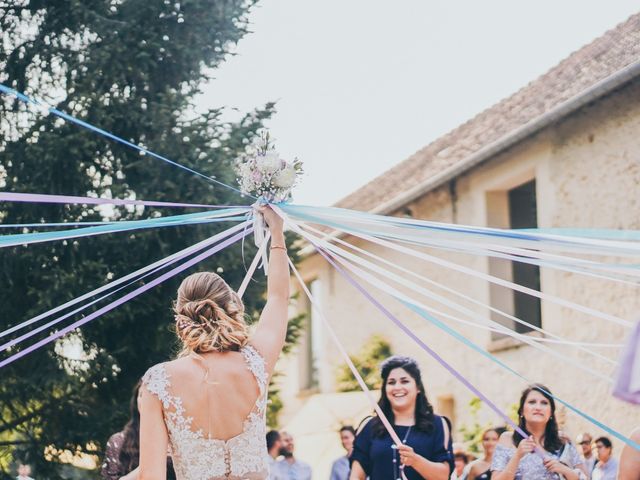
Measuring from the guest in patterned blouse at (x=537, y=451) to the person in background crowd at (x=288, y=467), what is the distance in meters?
5.33

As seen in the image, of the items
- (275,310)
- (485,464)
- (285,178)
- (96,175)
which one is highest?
(96,175)

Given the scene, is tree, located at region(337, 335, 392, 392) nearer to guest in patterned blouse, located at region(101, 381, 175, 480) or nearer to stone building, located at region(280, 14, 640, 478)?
stone building, located at region(280, 14, 640, 478)

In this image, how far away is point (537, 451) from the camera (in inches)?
242

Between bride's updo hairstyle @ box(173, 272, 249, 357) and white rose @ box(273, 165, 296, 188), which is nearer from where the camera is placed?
bride's updo hairstyle @ box(173, 272, 249, 357)

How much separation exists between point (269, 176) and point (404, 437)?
1798 mm

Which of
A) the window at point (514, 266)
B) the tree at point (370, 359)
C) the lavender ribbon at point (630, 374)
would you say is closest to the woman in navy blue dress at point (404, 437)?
the lavender ribbon at point (630, 374)

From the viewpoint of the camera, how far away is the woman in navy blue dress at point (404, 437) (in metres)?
5.62

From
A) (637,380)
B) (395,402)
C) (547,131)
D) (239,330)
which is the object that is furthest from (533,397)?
(547,131)

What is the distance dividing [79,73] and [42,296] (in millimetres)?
2449

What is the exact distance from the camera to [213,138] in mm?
11469

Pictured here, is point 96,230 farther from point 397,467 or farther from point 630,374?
point 630,374

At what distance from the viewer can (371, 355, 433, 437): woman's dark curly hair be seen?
5852 mm

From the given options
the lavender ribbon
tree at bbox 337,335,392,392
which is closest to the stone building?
tree at bbox 337,335,392,392

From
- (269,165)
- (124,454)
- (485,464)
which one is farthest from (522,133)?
(269,165)
